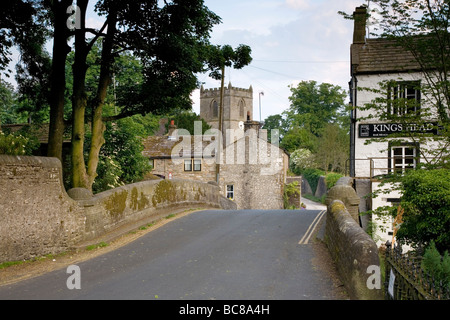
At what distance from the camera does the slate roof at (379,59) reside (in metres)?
25.7

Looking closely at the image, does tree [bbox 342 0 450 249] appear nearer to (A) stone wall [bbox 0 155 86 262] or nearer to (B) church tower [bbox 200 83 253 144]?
(A) stone wall [bbox 0 155 86 262]

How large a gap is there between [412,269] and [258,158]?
118 ft

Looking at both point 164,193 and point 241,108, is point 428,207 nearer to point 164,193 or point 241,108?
point 164,193

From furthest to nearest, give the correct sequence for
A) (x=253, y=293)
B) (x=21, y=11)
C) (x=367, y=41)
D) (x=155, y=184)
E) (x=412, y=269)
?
(x=367, y=41)
(x=155, y=184)
(x=21, y=11)
(x=253, y=293)
(x=412, y=269)

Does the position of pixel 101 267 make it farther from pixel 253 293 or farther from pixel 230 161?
pixel 230 161

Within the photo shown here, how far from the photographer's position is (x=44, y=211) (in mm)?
11039

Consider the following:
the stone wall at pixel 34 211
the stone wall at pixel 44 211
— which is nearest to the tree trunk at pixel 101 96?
the stone wall at pixel 44 211

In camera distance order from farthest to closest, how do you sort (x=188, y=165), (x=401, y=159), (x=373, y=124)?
1. (x=188, y=165)
2. (x=373, y=124)
3. (x=401, y=159)

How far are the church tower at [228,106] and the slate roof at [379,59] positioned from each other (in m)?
71.2

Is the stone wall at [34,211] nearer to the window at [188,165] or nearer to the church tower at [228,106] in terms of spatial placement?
the window at [188,165]

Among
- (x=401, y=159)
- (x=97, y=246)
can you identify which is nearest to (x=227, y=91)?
(x=401, y=159)

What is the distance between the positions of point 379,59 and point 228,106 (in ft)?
249
